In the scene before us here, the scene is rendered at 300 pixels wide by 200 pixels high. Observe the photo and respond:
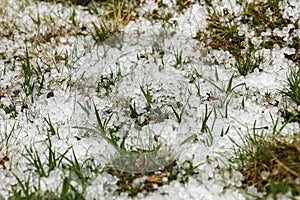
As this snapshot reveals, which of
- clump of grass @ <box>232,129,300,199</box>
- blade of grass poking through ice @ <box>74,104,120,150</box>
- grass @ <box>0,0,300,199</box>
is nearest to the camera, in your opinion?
clump of grass @ <box>232,129,300,199</box>

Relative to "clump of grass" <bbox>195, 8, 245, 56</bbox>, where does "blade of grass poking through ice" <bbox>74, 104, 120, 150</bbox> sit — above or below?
below

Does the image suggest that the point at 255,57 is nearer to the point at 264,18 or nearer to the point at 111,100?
the point at 264,18

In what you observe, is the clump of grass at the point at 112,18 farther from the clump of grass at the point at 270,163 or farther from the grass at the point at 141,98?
the clump of grass at the point at 270,163

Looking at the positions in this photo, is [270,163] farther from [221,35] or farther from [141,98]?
[221,35]

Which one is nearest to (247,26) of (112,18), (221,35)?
(221,35)

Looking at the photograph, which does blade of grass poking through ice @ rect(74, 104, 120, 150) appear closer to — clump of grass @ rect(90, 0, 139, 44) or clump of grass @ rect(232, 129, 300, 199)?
clump of grass @ rect(232, 129, 300, 199)

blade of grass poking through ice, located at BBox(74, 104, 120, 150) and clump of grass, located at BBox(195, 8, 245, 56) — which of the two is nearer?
blade of grass poking through ice, located at BBox(74, 104, 120, 150)

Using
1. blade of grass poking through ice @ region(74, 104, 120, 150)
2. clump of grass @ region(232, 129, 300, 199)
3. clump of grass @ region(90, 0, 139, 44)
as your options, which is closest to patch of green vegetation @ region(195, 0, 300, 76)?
clump of grass @ region(90, 0, 139, 44)

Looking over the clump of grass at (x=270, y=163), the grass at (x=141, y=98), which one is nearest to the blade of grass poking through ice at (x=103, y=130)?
the grass at (x=141, y=98)

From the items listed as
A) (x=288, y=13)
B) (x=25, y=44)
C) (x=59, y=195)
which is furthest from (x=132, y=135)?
(x=288, y=13)
